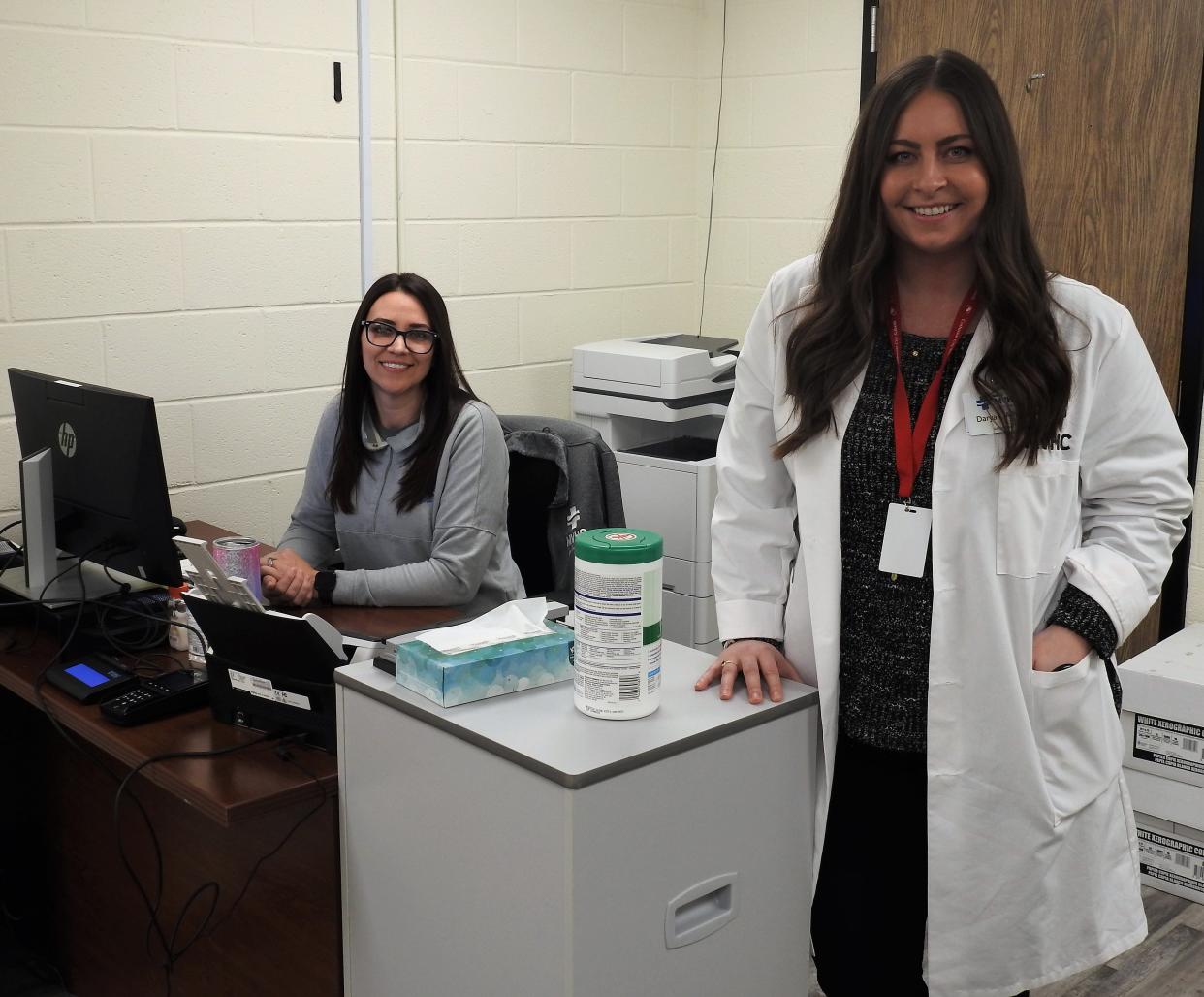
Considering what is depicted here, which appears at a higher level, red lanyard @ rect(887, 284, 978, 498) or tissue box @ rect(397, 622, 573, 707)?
red lanyard @ rect(887, 284, 978, 498)

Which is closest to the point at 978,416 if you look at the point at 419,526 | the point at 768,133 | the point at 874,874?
the point at 874,874

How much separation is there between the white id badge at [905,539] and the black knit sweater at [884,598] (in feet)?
0.04

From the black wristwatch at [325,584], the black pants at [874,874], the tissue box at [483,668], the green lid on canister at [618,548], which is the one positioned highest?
the green lid on canister at [618,548]

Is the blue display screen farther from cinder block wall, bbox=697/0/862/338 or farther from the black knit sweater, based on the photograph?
cinder block wall, bbox=697/0/862/338

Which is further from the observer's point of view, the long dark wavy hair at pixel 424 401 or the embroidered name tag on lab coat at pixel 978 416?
the long dark wavy hair at pixel 424 401

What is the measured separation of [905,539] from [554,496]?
1.36 metres

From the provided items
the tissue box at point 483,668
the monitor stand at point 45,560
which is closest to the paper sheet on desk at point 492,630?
the tissue box at point 483,668

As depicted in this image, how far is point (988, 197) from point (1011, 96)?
6.78ft

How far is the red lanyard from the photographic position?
1499mm

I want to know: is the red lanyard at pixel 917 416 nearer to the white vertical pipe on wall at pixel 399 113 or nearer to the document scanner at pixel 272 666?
the document scanner at pixel 272 666

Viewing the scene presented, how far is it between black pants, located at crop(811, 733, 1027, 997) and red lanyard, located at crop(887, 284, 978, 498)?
34cm

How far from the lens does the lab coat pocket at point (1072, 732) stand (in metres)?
1.49

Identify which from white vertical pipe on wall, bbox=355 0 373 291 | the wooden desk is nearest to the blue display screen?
the wooden desk

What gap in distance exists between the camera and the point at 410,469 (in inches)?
96.8
